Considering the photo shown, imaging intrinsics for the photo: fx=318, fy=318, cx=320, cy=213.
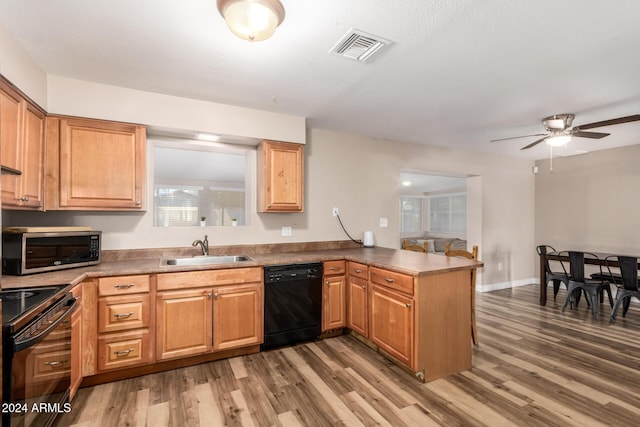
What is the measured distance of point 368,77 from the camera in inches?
98.8

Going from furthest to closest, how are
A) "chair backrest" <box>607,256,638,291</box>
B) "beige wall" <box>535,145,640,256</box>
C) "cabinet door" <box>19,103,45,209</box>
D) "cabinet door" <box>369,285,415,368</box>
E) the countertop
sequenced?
"beige wall" <box>535,145,640,256</box>, "chair backrest" <box>607,256,638,291</box>, "cabinet door" <box>369,285,415,368</box>, "cabinet door" <box>19,103,45,209</box>, the countertop

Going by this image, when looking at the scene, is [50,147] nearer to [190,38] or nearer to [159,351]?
[190,38]

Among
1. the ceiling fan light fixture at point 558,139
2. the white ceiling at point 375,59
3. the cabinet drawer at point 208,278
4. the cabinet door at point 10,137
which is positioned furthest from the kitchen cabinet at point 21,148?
the ceiling fan light fixture at point 558,139

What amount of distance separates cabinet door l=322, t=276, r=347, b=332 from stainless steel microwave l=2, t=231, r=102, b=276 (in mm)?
2010

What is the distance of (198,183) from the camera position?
11.6 ft

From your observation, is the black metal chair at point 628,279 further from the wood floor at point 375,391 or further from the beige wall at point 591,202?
the beige wall at point 591,202

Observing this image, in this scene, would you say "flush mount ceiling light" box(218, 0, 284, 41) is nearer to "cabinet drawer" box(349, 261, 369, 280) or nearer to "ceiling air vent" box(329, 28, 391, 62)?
"ceiling air vent" box(329, 28, 391, 62)

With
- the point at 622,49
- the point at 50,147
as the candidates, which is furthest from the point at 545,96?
the point at 50,147

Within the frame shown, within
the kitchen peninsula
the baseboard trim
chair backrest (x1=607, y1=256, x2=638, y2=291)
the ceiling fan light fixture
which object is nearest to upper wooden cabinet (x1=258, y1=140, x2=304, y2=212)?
the kitchen peninsula

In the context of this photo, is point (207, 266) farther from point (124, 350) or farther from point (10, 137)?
point (10, 137)

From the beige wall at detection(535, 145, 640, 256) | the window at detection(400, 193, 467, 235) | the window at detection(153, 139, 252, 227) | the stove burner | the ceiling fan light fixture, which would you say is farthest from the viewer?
the window at detection(400, 193, 467, 235)

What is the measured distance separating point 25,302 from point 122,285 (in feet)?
2.61

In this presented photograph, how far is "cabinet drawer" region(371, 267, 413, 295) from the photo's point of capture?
2465 mm

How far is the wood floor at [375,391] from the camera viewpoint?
1998 mm
